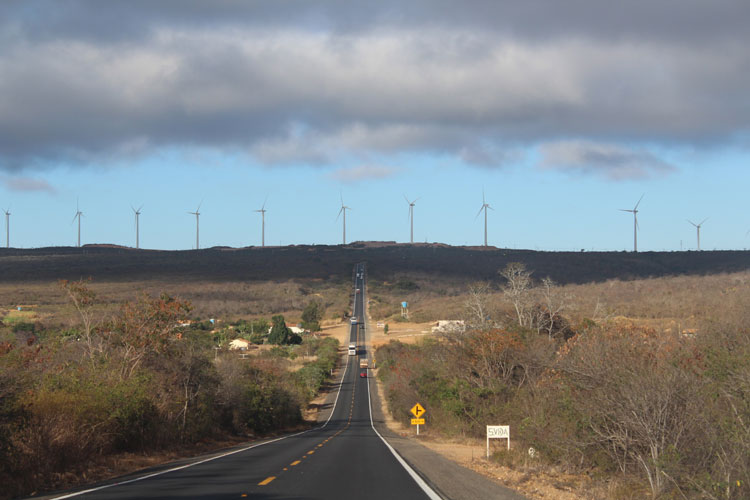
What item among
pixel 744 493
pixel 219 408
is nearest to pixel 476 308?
pixel 219 408

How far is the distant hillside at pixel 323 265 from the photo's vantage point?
142 metres

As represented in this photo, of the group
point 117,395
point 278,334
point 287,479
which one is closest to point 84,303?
point 117,395

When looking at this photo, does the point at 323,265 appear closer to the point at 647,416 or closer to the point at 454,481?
the point at 454,481

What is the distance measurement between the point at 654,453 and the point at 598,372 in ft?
7.05

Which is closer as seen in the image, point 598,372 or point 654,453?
point 654,453

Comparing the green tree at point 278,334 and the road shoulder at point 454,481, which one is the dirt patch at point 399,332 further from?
the road shoulder at point 454,481

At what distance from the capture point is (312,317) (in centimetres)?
12850

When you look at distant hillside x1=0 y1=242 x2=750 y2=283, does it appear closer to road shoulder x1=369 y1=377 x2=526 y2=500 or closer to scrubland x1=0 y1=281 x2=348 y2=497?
scrubland x1=0 y1=281 x2=348 y2=497

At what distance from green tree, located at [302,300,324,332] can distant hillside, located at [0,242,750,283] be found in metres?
27.5

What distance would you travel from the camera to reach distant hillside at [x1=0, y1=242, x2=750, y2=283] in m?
142

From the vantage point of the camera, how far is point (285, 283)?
154m

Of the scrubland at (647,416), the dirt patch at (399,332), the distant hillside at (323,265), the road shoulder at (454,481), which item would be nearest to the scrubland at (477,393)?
the scrubland at (647,416)

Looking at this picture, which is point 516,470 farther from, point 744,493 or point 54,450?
point 54,450

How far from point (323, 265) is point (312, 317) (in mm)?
66064
